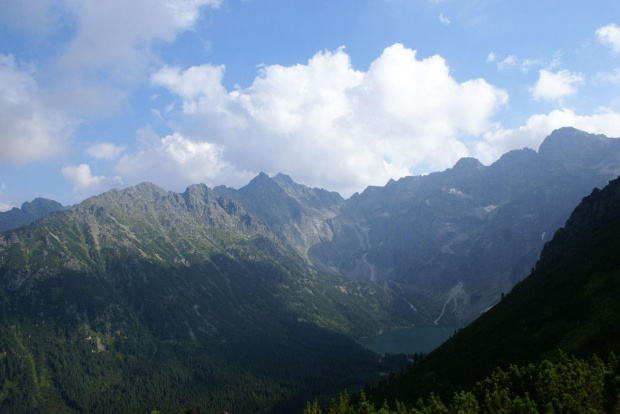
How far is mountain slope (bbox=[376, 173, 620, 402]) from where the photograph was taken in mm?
103250

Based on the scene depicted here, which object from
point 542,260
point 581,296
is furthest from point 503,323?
point 542,260

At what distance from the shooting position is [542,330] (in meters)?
117

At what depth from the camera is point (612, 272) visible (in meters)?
123

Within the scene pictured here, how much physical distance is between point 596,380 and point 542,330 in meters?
61.7

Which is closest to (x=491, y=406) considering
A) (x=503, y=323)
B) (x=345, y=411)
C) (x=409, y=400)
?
(x=345, y=411)

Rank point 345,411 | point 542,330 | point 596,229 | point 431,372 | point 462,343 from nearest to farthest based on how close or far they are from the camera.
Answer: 1. point 345,411
2. point 542,330
3. point 431,372
4. point 462,343
5. point 596,229

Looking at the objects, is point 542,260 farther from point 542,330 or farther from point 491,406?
point 491,406

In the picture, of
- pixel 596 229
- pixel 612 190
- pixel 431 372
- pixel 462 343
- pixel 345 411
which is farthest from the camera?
pixel 612 190

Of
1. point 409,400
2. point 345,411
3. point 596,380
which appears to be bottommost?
point 409,400

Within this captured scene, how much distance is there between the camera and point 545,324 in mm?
119312

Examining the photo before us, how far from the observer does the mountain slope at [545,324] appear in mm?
103250

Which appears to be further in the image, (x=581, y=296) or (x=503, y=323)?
(x=503, y=323)

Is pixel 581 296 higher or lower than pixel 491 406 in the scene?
lower

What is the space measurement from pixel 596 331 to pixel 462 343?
52.2m
